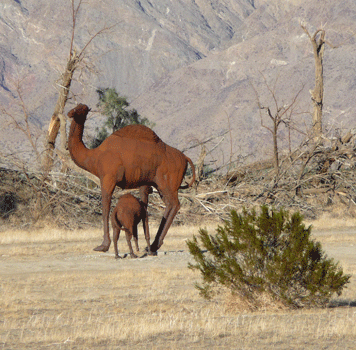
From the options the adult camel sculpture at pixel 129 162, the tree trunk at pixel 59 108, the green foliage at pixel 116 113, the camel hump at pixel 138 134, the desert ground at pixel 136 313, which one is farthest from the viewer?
the green foliage at pixel 116 113

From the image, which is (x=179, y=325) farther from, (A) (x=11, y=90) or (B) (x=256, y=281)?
(A) (x=11, y=90)

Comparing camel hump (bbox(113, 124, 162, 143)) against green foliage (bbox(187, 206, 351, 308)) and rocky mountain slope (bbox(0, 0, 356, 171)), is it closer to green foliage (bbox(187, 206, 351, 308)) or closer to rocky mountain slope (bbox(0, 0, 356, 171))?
green foliage (bbox(187, 206, 351, 308))

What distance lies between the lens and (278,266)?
27.3 ft

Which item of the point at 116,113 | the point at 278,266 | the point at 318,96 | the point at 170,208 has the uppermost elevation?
the point at 318,96

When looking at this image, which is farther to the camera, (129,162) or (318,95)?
(318,95)

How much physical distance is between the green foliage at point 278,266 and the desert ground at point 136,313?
0.78 feet

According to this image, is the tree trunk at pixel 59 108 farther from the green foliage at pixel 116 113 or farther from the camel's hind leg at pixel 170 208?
the camel's hind leg at pixel 170 208

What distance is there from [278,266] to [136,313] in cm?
195

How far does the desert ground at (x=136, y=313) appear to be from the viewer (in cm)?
673

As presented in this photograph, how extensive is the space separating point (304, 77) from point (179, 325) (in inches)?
4218

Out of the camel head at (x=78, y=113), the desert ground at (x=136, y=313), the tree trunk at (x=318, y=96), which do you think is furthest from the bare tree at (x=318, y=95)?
the camel head at (x=78, y=113)

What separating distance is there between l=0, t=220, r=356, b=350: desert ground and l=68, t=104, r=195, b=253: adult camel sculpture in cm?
115

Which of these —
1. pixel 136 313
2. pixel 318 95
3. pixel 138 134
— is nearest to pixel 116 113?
pixel 318 95

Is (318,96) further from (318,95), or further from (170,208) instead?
(170,208)
